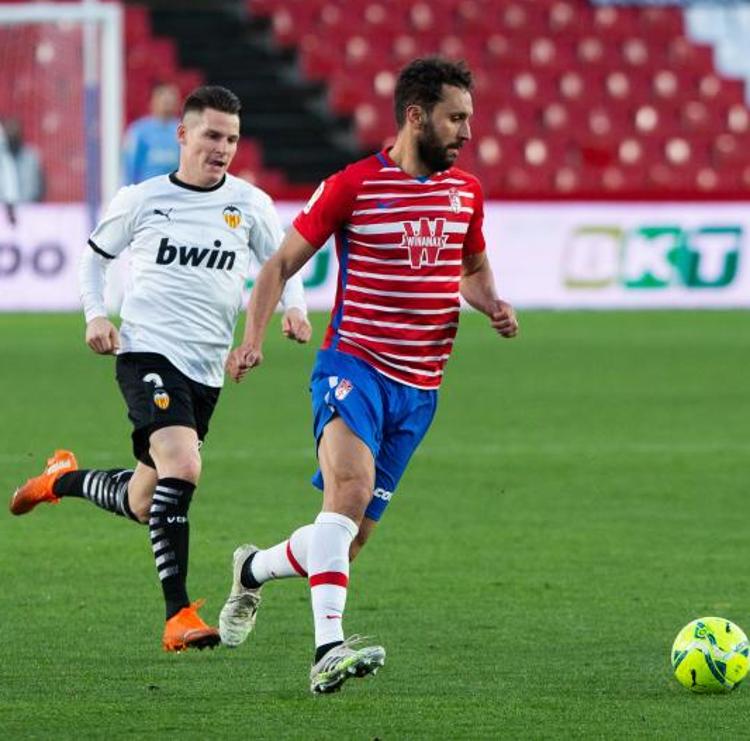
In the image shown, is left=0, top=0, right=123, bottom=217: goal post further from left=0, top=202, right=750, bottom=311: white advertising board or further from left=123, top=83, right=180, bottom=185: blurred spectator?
left=123, top=83, right=180, bottom=185: blurred spectator

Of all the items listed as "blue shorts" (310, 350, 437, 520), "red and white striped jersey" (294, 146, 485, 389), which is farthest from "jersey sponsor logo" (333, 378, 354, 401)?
"red and white striped jersey" (294, 146, 485, 389)

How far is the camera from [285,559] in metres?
6.43

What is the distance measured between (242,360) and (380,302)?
47 centimetres

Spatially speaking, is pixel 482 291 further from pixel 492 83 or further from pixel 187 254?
pixel 492 83

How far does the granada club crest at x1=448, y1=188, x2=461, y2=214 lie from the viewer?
6340 mm

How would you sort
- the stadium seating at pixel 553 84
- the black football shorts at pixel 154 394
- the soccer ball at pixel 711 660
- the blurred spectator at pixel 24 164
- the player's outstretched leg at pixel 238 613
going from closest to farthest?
the soccer ball at pixel 711 660
the player's outstretched leg at pixel 238 613
the black football shorts at pixel 154 394
the blurred spectator at pixel 24 164
the stadium seating at pixel 553 84

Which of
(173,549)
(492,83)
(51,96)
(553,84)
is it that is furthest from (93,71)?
(173,549)

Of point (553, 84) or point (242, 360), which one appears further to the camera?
point (553, 84)

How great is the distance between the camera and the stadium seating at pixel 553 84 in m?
27.0

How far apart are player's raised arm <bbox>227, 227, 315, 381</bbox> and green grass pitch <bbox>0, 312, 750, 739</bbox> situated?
0.95 meters

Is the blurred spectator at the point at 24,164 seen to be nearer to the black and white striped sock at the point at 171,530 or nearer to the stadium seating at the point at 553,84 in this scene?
the stadium seating at the point at 553,84

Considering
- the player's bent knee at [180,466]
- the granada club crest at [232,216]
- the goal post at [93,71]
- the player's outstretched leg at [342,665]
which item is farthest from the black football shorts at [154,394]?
the goal post at [93,71]

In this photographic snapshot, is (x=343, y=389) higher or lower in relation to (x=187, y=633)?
higher

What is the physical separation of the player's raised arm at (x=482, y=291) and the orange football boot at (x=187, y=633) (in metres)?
1.31
